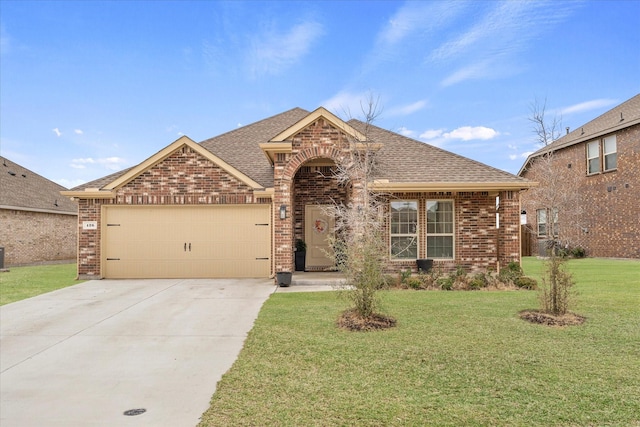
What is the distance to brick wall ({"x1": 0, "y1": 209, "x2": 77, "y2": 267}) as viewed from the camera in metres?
20.1

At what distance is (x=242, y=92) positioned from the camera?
18.4m

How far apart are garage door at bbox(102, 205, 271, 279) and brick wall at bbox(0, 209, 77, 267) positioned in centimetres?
1071

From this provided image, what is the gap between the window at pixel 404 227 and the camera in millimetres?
13430

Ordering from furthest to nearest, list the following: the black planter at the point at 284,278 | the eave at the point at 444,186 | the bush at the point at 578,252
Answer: the bush at the point at 578,252, the eave at the point at 444,186, the black planter at the point at 284,278

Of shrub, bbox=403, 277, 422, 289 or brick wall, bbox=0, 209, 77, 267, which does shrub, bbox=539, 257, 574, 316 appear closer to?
shrub, bbox=403, 277, 422, 289

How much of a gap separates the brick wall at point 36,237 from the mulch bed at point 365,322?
66.3 ft

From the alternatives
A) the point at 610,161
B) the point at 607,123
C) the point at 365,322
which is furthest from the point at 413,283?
the point at 607,123

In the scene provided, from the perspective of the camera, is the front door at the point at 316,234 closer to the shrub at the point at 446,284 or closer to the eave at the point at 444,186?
the eave at the point at 444,186

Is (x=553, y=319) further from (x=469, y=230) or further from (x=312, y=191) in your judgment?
(x=312, y=191)

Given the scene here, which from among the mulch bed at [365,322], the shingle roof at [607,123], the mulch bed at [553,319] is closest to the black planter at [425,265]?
the mulch bed at [553,319]

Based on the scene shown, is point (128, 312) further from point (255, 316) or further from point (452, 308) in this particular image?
point (452, 308)

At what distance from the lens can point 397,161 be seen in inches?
557

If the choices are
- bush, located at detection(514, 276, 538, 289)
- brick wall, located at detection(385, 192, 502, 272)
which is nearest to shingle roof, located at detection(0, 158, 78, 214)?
brick wall, located at detection(385, 192, 502, 272)

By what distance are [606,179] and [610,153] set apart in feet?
4.36
